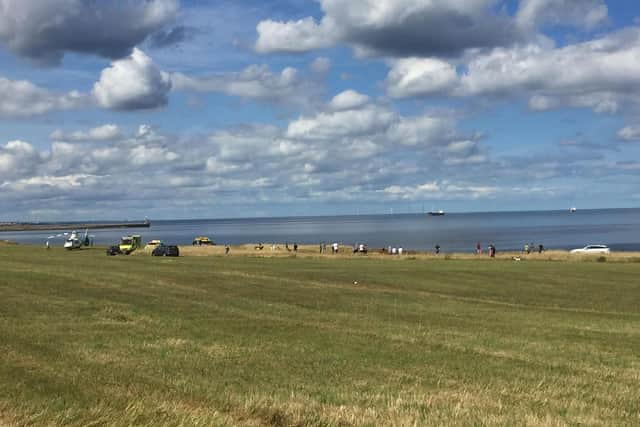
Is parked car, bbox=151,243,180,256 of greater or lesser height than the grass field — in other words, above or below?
above

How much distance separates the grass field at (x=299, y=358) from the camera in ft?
31.9

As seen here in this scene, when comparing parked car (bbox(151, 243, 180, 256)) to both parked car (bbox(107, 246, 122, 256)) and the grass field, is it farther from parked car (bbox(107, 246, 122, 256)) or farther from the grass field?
the grass field

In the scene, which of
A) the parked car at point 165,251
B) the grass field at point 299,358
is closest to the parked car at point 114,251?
the parked car at point 165,251

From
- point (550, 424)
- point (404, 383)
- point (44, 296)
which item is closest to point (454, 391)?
point (404, 383)

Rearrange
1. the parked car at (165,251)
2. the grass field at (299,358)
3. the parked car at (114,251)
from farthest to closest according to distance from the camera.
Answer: the parked car at (114,251), the parked car at (165,251), the grass field at (299,358)

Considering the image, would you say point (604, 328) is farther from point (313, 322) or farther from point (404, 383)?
point (404, 383)

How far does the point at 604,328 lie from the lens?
2338 centimetres

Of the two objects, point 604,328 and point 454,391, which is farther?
point 604,328

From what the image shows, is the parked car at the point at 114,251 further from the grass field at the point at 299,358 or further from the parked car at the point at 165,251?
the grass field at the point at 299,358

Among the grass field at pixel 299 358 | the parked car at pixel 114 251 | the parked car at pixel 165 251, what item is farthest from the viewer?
the parked car at pixel 114 251

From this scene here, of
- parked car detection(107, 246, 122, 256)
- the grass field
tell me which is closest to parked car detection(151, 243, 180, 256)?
parked car detection(107, 246, 122, 256)

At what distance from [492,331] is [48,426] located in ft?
53.5

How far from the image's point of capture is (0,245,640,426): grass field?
9711mm

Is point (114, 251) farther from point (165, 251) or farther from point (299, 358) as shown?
point (299, 358)
